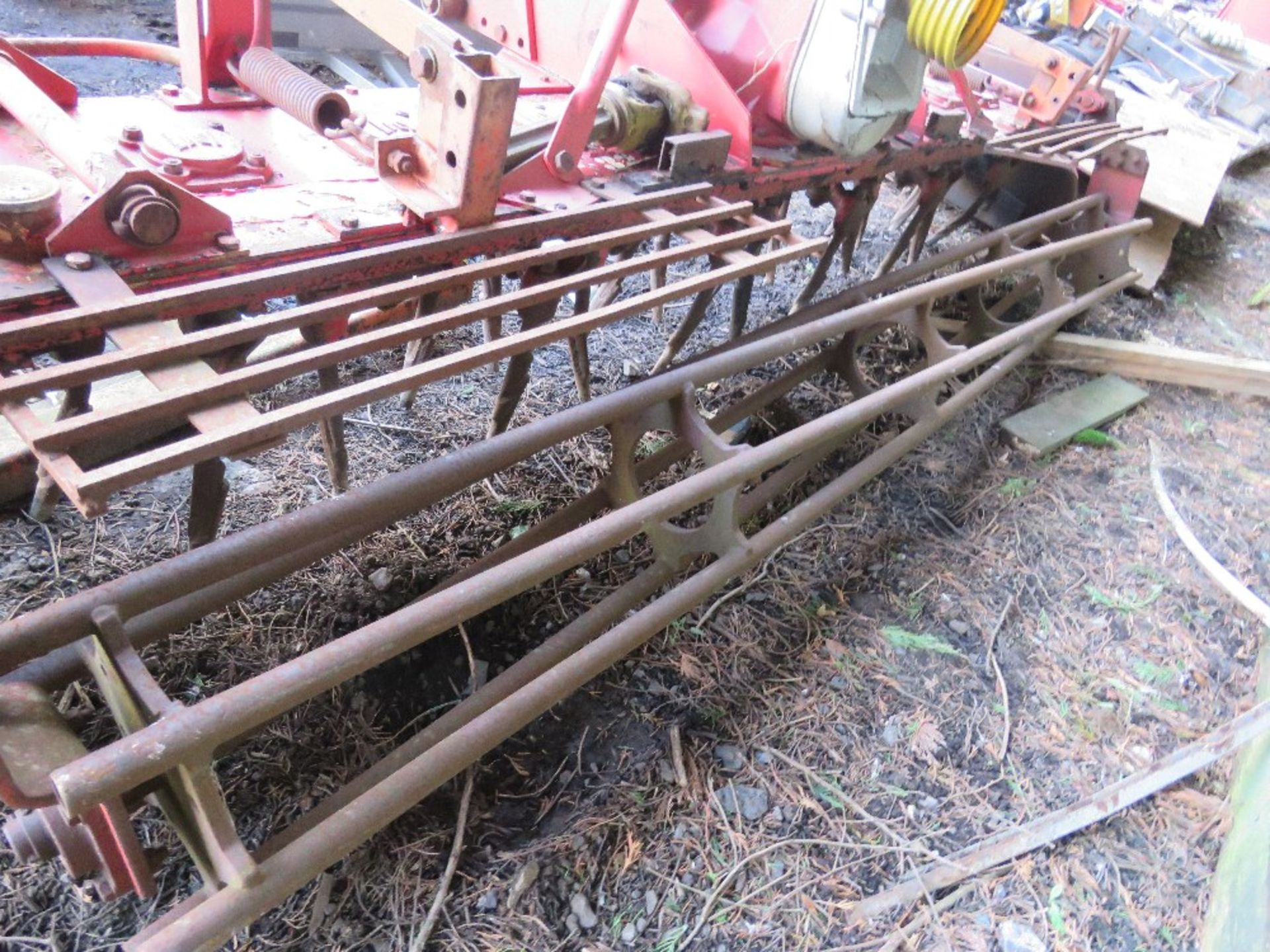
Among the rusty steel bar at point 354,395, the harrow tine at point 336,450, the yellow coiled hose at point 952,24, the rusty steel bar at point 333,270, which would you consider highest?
the yellow coiled hose at point 952,24

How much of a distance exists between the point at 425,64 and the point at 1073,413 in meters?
2.93

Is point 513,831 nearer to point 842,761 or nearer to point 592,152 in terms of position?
point 842,761

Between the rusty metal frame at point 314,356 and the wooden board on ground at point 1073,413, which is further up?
the rusty metal frame at point 314,356

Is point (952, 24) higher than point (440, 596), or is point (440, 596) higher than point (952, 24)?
point (952, 24)

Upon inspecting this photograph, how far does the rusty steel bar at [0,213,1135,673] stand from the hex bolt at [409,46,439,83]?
75 cm

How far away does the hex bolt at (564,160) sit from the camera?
2156mm

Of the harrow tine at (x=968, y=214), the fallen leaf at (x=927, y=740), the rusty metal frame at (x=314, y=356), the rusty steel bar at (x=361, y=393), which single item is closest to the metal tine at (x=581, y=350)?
the rusty metal frame at (x=314, y=356)

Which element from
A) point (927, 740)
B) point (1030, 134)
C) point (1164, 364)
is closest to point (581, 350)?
point (927, 740)

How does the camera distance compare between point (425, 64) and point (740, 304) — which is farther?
point (740, 304)

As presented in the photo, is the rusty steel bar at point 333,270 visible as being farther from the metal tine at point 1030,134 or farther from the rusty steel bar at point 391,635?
the metal tine at point 1030,134

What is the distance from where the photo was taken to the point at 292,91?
2.09 m

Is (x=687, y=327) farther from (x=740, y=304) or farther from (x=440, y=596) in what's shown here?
(x=440, y=596)

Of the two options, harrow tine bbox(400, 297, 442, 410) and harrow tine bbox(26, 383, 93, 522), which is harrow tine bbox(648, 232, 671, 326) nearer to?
harrow tine bbox(400, 297, 442, 410)

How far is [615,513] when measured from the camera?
5.67ft
